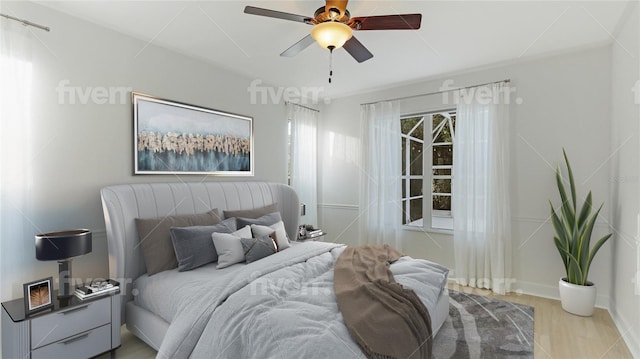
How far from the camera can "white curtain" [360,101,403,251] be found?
451 cm

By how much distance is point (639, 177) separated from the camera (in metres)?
2.33

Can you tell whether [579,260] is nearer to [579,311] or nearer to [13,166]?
[579,311]

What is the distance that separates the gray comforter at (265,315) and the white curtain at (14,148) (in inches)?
48.1

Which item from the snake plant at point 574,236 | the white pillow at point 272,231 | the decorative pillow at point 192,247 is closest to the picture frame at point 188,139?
the decorative pillow at point 192,247

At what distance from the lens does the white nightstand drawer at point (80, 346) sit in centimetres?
194

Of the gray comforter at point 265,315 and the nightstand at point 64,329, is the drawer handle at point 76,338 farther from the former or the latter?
the gray comforter at point 265,315

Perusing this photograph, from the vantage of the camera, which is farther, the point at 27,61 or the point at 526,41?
the point at 526,41

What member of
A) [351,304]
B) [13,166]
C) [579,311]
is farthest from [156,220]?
[579,311]

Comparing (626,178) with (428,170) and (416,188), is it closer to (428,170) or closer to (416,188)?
(428,170)

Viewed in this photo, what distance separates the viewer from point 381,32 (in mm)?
2830

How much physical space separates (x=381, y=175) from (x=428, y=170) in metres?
0.67

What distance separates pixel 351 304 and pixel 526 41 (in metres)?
3.10

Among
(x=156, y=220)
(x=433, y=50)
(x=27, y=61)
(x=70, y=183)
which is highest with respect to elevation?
(x=433, y=50)

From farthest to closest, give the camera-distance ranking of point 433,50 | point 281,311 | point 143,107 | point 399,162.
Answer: point 399,162, point 433,50, point 143,107, point 281,311
